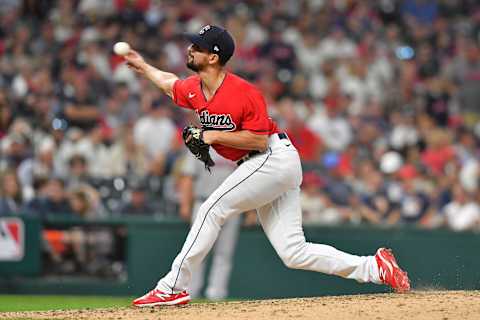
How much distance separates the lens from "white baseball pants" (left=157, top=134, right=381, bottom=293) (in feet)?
24.3

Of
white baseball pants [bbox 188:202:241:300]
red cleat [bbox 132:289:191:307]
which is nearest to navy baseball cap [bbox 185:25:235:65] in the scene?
red cleat [bbox 132:289:191:307]

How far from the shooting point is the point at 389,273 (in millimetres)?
7617

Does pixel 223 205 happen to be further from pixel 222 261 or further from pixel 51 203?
pixel 51 203

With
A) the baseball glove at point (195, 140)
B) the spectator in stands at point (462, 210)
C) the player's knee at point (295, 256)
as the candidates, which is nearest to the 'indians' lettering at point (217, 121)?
the baseball glove at point (195, 140)

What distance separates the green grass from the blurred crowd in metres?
1.04

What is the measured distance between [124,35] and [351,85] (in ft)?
11.8

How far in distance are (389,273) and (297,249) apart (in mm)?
757

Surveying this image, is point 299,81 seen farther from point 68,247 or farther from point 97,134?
point 68,247

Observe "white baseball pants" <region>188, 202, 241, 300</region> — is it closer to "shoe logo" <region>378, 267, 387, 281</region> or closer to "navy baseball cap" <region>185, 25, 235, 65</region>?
"shoe logo" <region>378, 267, 387, 281</region>

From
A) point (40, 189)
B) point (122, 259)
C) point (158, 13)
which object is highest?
point (158, 13)

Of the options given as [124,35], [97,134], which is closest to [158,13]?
[124,35]

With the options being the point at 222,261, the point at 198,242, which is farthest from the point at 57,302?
the point at 198,242

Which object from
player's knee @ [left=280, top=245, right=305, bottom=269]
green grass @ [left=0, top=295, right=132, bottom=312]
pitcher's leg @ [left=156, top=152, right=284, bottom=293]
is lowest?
green grass @ [left=0, top=295, right=132, bottom=312]

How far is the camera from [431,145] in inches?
592
